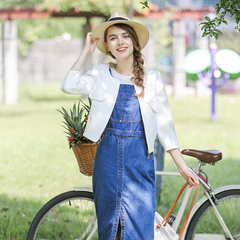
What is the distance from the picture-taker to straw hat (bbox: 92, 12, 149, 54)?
2.40m

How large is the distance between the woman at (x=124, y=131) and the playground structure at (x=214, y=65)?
8468 mm

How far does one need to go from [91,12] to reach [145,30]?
13.3 meters

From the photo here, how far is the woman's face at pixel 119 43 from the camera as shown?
2426 millimetres

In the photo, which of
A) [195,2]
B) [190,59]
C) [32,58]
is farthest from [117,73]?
[195,2]

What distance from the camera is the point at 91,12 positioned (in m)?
15.3

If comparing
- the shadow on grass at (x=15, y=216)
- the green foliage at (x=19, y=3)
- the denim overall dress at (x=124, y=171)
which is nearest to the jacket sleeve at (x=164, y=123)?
the denim overall dress at (x=124, y=171)

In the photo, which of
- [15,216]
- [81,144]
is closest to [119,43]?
[81,144]

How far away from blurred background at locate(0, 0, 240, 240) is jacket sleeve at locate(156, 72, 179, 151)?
44 cm

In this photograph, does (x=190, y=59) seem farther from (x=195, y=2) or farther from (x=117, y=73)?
(x=195, y=2)

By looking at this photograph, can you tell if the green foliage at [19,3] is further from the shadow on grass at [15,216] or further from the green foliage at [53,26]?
the shadow on grass at [15,216]

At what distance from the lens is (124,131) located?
2.39m

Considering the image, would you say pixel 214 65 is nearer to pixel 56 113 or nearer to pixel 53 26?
pixel 56 113

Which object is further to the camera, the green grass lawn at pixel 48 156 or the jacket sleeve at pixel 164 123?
the green grass lawn at pixel 48 156

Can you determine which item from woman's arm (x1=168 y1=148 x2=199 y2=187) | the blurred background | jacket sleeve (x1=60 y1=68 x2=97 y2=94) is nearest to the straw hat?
the blurred background
